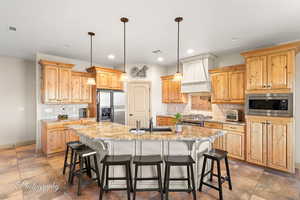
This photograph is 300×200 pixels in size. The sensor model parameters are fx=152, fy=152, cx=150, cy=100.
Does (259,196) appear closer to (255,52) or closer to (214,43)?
(255,52)

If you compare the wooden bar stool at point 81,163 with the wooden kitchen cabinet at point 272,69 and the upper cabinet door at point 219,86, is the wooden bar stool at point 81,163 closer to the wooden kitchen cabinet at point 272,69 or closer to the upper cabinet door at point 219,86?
the upper cabinet door at point 219,86

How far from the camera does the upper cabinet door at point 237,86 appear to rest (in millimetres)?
3869

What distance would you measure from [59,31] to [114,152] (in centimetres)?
262

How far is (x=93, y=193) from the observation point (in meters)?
2.48

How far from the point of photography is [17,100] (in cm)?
490

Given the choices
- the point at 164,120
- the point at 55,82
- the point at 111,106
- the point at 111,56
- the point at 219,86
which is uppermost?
the point at 111,56

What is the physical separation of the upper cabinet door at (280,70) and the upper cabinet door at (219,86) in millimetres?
1014

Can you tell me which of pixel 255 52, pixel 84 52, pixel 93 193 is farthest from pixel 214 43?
pixel 93 193

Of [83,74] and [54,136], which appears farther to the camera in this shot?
[83,74]

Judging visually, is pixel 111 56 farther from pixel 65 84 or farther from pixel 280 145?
pixel 280 145

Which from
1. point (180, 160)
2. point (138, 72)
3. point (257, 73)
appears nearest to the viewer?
point (180, 160)

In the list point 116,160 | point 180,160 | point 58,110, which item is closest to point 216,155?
point 180,160

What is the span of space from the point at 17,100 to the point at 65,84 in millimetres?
1867

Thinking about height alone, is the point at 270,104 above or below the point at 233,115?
above
